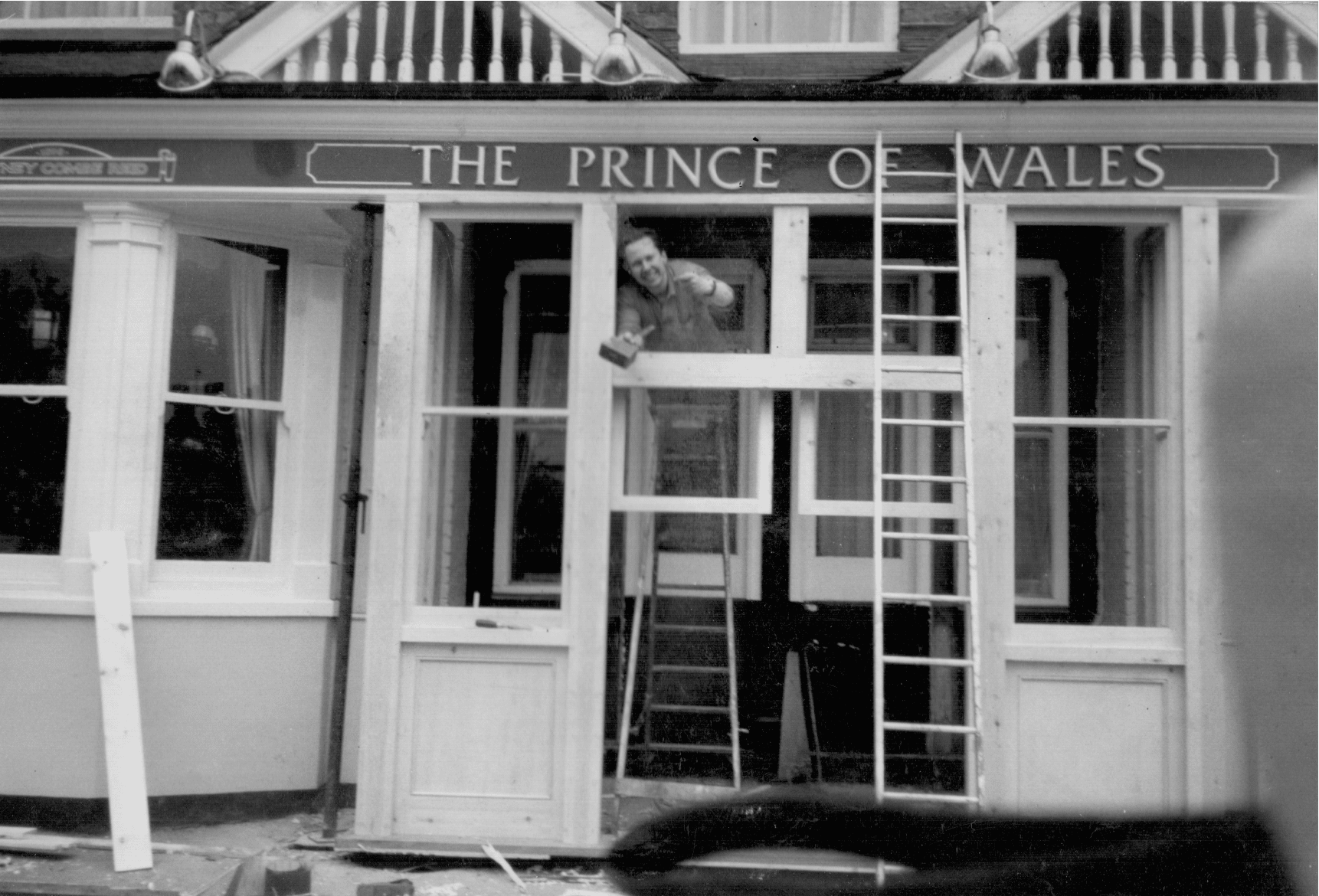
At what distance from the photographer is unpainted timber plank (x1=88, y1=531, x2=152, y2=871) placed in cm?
408

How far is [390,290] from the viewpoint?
173 inches

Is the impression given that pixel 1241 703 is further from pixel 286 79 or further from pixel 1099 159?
pixel 286 79

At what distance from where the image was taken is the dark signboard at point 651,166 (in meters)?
4.14

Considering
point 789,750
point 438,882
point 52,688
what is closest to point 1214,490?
point 789,750

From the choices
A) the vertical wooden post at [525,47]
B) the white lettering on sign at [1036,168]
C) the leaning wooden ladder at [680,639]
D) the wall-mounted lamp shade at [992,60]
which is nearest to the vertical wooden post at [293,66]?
the vertical wooden post at [525,47]

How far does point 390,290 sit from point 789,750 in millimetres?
2572

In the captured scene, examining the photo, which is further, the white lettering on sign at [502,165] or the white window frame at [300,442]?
the white window frame at [300,442]

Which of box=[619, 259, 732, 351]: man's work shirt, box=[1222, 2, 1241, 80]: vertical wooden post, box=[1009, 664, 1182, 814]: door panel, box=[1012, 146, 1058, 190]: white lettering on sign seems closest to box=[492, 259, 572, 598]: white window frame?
box=[619, 259, 732, 351]: man's work shirt

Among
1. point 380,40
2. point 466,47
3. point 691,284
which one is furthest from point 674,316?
point 380,40

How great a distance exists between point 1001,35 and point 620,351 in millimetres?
1798

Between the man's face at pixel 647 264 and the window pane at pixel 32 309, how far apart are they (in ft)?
7.31

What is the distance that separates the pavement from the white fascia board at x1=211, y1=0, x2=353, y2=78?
9.76ft

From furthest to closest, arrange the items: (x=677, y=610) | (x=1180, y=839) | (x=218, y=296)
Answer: (x=677, y=610), (x=218, y=296), (x=1180, y=839)

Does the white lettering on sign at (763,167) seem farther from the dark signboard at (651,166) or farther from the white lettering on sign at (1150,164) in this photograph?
the white lettering on sign at (1150,164)
